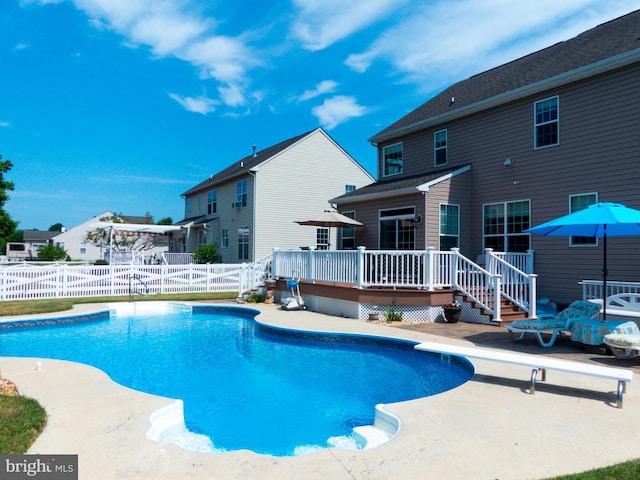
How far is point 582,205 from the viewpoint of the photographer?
1155cm

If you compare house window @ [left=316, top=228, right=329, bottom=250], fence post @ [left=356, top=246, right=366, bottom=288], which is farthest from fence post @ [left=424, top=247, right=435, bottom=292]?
house window @ [left=316, top=228, right=329, bottom=250]

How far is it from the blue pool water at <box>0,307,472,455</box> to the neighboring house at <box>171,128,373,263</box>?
1159 cm

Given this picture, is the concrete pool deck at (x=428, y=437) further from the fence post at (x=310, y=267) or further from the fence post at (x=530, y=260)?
the fence post at (x=310, y=267)

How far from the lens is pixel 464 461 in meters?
3.64

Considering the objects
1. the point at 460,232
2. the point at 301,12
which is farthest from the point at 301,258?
the point at 301,12

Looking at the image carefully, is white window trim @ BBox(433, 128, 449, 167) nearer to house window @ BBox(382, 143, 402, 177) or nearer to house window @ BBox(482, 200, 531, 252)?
house window @ BBox(382, 143, 402, 177)

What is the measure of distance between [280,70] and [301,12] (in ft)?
36.9

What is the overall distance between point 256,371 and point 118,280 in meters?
12.5

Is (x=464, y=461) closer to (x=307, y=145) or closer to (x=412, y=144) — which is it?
(x=412, y=144)

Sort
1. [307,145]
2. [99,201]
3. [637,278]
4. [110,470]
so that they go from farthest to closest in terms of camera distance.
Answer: [99,201] < [307,145] < [637,278] < [110,470]

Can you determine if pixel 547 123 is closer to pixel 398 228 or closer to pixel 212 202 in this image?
pixel 398 228

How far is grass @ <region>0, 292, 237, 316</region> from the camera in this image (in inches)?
518

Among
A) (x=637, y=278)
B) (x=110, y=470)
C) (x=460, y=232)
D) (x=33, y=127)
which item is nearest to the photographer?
(x=110, y=470)

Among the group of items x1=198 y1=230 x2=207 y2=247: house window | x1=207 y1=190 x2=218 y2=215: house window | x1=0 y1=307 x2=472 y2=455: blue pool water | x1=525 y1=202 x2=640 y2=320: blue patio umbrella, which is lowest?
x1=0 y1=307 x2=472 y2=455: blue pool water
